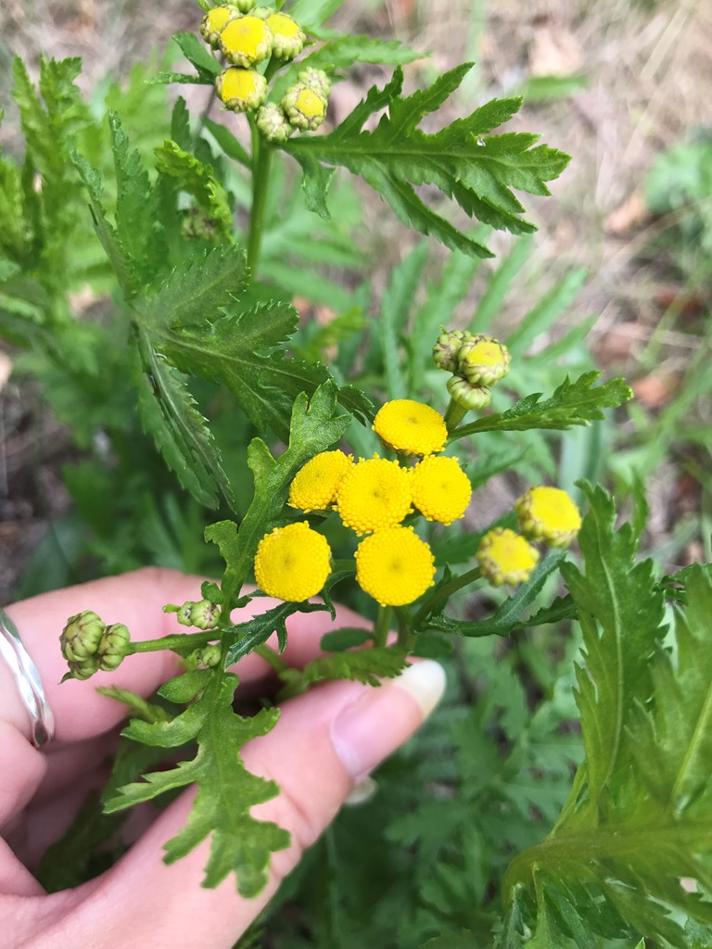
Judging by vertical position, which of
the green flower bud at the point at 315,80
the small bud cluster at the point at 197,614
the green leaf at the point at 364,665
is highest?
the green flower bud at the point at 315,80

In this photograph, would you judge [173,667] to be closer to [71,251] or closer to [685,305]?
[71,251]

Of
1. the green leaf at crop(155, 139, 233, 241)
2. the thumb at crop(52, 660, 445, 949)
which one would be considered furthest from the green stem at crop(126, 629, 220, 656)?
the green leaf at crop(155, 139, 233, 241)

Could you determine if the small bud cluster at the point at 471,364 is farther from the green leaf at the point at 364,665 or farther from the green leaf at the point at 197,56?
the green leaf at the point at 197,56

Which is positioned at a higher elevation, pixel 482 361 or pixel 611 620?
pixel 482 361

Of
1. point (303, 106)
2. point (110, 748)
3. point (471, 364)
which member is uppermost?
point (303, 106)

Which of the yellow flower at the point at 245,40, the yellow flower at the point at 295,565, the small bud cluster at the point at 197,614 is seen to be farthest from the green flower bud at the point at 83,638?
the yellow flower at the point at 245,40

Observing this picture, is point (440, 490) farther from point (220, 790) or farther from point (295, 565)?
point (220, 790)

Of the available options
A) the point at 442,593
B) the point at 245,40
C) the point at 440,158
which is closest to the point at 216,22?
the point at 245,40
